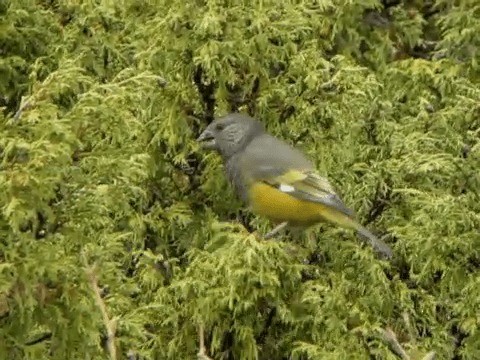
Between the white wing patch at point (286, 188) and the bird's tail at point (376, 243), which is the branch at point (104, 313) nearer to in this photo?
the bird's tail at point (376, 243)

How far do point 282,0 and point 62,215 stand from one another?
5.04 feet

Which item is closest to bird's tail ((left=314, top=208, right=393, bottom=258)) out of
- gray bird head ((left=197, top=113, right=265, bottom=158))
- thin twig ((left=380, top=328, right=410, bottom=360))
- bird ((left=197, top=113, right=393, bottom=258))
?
bird ((left=197, top=113, right=393, bottom=258))

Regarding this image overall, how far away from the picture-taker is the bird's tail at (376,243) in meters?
3.79

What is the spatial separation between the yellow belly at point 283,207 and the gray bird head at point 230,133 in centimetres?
16

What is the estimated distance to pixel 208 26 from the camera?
149 inches

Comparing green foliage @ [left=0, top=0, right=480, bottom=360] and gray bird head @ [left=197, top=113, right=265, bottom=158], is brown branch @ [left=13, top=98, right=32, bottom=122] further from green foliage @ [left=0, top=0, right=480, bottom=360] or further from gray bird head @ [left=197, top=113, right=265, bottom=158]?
gray bird head @ [left=197, top=113, right=265, bottom=158]

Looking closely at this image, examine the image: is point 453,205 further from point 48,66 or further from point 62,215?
point 48,66

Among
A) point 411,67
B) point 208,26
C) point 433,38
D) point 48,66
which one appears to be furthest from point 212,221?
point 433,38

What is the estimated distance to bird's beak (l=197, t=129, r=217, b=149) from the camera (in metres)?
3.91

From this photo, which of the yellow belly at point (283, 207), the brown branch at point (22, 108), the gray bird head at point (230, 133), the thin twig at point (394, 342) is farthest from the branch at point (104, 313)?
the yellow belly at point (283, 207)

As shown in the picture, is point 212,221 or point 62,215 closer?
point 62,215

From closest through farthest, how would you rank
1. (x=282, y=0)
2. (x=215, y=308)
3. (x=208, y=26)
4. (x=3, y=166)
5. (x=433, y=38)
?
(x=3, y=166), (x=215, y=308), (x=208, y=26), (x=282, y=0), (x=433, y=38)

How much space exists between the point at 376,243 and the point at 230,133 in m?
0.58

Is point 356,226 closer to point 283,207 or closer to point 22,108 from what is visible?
point 283,207
